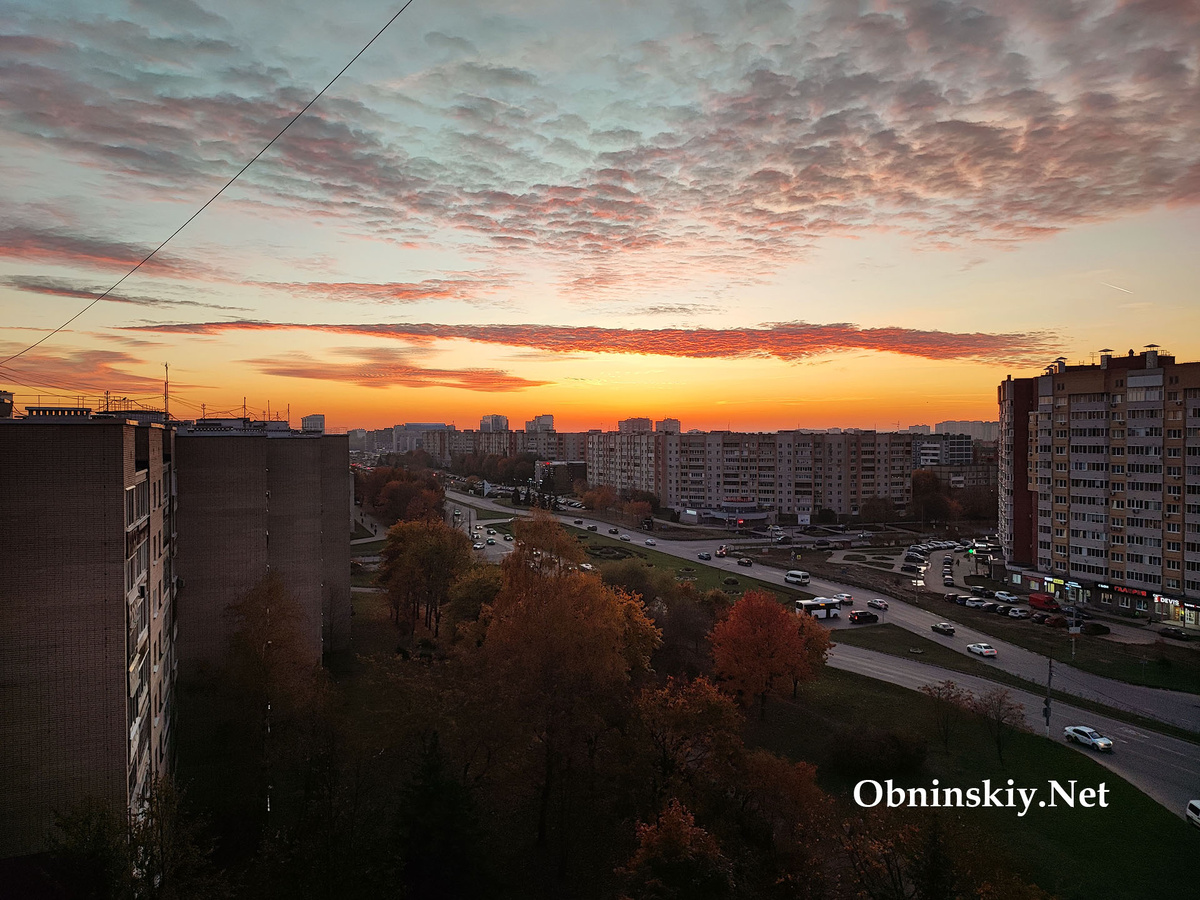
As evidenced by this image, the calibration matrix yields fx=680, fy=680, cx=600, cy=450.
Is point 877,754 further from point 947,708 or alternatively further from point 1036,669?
point 1036,669

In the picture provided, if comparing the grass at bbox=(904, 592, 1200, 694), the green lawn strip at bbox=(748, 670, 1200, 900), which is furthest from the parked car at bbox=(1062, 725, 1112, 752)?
the grass at bbox=(904, 592, 1200, 694)

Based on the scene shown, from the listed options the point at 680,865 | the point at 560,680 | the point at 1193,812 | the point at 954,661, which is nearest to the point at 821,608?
the point at 954,661

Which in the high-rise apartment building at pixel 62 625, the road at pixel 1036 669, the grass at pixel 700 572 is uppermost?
the high-rise apartment building at pixel 62 625

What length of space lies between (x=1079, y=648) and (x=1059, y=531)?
49.3 ft

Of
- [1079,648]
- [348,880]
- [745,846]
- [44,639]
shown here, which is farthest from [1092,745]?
[44,639]

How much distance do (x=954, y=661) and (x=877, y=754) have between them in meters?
15.7

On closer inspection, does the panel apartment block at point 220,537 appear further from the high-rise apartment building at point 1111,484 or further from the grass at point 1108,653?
the high-rise apartment building at point 1111,484

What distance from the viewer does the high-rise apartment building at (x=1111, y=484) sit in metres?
44.9

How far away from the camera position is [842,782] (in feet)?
82.3

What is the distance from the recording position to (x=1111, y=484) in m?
49.3

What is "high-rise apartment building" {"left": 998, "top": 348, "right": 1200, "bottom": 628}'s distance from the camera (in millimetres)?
44906

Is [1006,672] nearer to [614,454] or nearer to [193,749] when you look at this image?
[193,749]

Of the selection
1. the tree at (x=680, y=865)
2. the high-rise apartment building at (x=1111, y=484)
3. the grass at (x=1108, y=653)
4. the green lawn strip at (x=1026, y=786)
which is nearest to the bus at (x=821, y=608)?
the grass at (x=1108, y=653)

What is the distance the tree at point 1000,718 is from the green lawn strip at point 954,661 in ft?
17.4
